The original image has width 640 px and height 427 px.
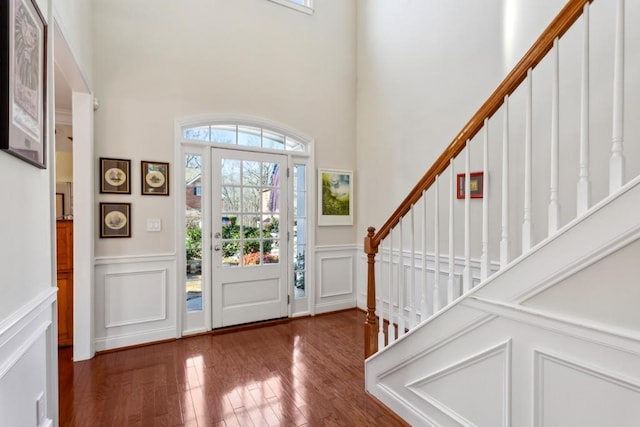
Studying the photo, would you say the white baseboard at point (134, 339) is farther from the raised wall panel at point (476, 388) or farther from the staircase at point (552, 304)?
the raised wall panel at point (476, 388)

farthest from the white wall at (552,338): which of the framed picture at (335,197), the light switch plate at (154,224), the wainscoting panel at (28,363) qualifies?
the light switch plate at (154,224)

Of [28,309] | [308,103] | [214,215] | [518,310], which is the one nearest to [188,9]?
[308,103]

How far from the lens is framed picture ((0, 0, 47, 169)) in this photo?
1055mm

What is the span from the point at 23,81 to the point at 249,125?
2528 millimetres

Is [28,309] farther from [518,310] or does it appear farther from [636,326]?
[636,326]

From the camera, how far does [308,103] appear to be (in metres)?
4.01

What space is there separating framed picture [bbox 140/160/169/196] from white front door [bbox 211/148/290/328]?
463 mm

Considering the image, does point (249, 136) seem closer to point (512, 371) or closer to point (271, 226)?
point (271, 226)

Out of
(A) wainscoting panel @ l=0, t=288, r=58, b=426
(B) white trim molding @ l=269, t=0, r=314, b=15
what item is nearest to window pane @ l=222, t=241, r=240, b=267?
(A) wainscoting panel @ l=0, t=288, r=58, b=426

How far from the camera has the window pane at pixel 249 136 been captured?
144 inches

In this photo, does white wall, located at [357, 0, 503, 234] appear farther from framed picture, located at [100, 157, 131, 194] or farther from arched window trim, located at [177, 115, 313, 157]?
framed picture, located at [100, 157, 131, 194]

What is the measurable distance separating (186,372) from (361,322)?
1.97 m

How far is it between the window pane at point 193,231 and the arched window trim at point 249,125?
0.89 ft

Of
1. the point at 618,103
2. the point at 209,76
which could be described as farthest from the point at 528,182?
the point at 209,76
